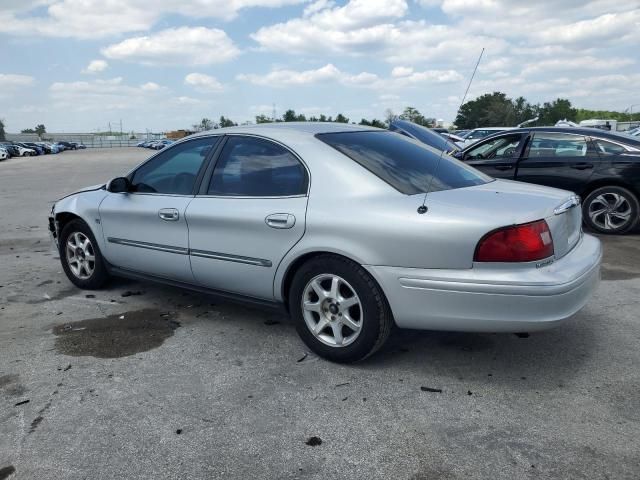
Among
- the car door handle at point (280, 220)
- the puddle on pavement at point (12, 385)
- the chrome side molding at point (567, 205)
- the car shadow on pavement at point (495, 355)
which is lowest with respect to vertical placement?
the puddle on pavement at point (12, 385)

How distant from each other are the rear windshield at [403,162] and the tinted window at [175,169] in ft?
3.35

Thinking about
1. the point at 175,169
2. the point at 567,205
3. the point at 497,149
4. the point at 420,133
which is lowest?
the point at 567,205

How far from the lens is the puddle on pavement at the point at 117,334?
12.5ft

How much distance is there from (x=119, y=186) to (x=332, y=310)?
2.28 metres

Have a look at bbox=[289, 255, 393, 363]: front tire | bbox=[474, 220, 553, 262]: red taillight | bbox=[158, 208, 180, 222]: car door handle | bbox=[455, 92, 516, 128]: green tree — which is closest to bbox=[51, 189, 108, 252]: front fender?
bbox=[158, 208, 180, 222]: car door handle

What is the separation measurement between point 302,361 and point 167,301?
5.96ft

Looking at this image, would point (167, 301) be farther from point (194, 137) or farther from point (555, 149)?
point (555, 149)

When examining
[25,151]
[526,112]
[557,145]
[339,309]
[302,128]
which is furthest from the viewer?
[25,151]

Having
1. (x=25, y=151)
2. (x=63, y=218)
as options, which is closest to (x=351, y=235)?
(x=63, y=218)

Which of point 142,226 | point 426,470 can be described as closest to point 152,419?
point 426,470

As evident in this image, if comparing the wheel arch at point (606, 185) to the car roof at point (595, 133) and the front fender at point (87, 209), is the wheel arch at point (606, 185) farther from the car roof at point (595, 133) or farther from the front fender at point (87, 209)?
the front fender at point (87, 209)

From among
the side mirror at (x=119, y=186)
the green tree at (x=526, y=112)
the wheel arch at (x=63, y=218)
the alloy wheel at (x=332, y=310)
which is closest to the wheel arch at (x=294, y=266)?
the alloy wheel at (x=332, y=310)

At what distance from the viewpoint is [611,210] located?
7484mm

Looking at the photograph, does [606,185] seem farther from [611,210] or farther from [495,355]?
[495,355]
